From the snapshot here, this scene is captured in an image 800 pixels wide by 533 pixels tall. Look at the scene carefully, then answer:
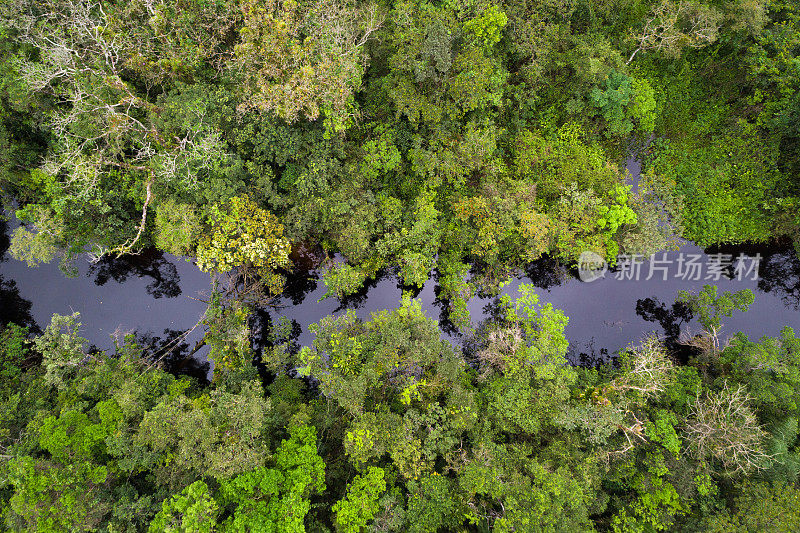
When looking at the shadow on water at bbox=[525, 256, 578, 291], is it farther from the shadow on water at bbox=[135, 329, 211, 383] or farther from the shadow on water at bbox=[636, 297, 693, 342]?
the shadow on water at bbox=[135, 329, 211, 383]

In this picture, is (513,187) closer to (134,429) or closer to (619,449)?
(619,449)

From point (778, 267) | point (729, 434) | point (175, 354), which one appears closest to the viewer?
point (729, 434)

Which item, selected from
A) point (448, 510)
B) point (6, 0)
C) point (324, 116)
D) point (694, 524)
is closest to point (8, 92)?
point (6, 0)

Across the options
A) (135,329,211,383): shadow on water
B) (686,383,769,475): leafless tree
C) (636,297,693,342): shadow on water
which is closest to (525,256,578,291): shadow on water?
(636,297,693,342): shadow on water

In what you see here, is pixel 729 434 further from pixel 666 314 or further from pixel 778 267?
pixel 778 267

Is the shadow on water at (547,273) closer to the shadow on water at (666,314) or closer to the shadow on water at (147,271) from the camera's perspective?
the shadow on water at (666,314)

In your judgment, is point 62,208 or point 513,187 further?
point 513,187

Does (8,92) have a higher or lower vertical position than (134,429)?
Result: higher

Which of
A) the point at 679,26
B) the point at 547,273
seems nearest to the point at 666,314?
the point at 547,273
